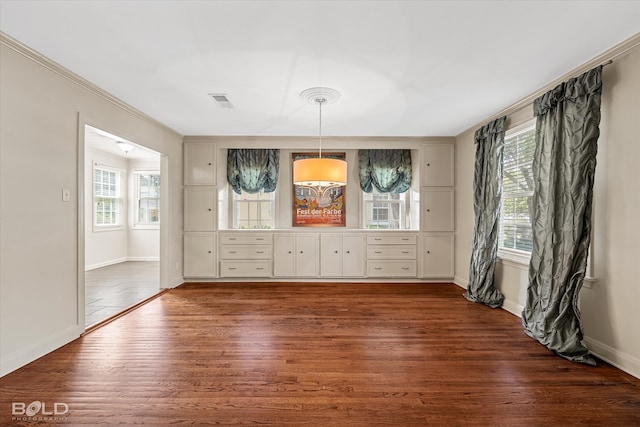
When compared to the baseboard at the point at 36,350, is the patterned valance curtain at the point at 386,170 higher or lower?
higher

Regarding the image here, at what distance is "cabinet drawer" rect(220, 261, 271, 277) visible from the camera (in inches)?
200

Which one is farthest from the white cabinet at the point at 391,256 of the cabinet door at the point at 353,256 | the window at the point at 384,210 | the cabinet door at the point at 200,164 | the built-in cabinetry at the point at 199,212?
the cabinet door at the point at 200,164

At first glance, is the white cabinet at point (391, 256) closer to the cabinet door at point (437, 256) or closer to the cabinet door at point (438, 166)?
the cabinet door at point (437, 256)

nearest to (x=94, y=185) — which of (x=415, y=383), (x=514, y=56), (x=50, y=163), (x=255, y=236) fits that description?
(x=255, y=236)

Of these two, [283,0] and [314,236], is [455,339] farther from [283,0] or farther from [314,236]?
[283,0]

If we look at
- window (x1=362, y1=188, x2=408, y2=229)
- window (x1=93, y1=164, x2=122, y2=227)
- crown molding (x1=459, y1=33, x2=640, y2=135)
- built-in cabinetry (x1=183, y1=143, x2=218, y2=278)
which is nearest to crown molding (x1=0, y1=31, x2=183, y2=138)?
built-in cabinetry (x1=183, y1=143, x2=218, y2=278)

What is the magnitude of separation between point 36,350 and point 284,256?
127 inches

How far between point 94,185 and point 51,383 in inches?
208

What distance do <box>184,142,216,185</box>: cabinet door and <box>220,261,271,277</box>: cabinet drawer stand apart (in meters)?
1.45

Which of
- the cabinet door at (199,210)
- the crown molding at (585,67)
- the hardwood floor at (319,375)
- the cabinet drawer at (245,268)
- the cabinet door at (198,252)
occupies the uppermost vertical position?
the crown molding at (585,67)

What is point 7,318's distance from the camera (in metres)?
2.19

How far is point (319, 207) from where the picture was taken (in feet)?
17.8

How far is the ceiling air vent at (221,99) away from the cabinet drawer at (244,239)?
2.28 meters

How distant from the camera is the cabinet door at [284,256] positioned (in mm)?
5090
